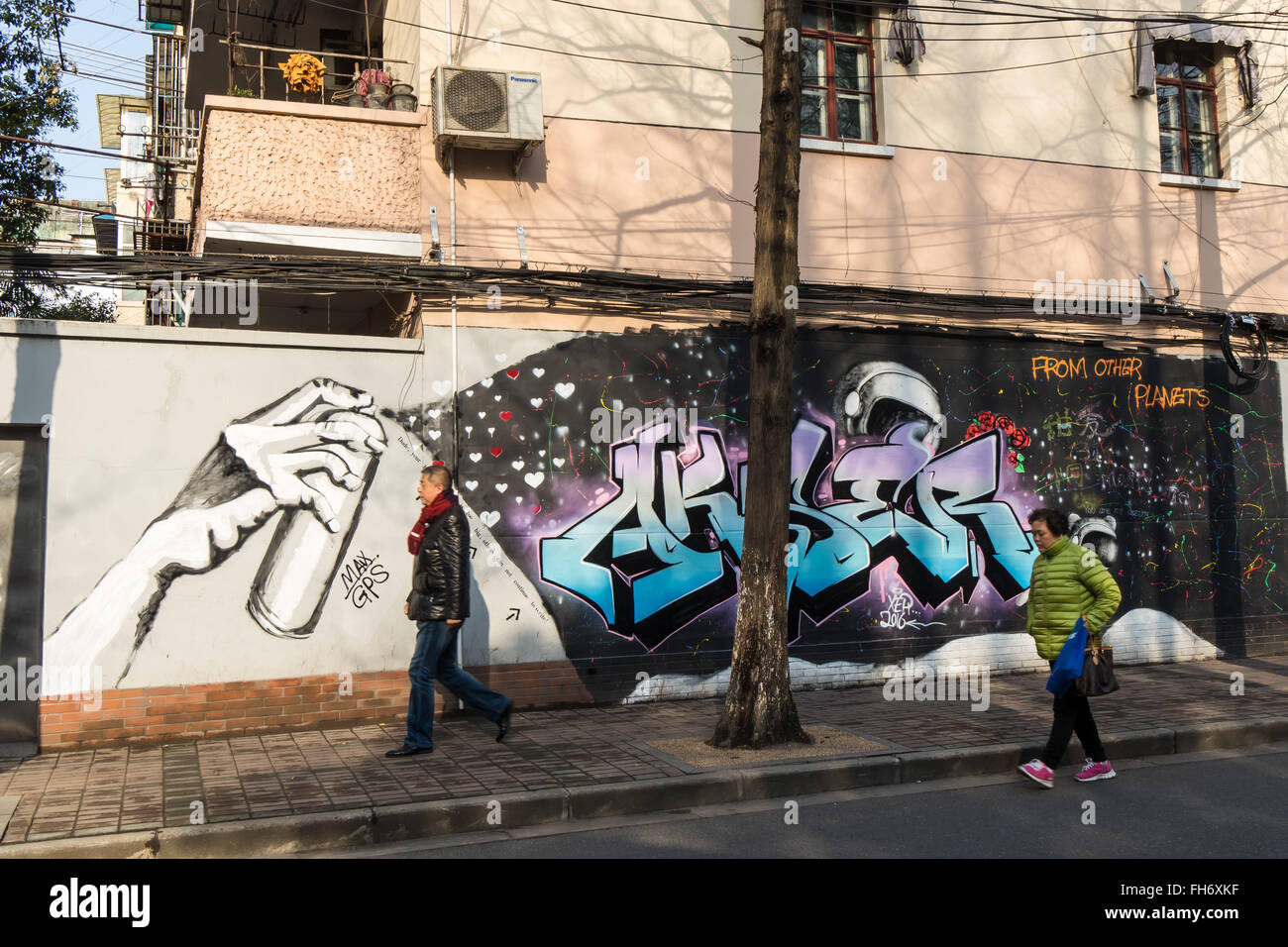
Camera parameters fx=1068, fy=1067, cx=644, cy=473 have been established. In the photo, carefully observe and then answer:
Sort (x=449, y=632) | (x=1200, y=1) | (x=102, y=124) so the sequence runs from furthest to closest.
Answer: (x=102, y=124)
(x=1200, y=1)
(x=449, y=632)

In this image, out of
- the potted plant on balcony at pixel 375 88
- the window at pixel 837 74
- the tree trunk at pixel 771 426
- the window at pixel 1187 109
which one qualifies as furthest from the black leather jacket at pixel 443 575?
the window at pixel 1187 109

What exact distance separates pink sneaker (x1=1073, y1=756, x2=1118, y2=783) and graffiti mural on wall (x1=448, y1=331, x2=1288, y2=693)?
296 centimetres

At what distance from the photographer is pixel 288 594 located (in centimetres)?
844

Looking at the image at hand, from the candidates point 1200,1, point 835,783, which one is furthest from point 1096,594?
point 1200,1

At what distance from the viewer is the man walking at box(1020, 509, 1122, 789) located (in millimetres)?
6844

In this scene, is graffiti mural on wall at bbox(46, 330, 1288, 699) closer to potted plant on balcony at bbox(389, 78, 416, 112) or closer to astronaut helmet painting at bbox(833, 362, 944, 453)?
astronaut helmet painting at bbox(833, 362, 944, 453)

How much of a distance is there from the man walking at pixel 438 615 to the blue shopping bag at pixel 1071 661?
12.2 feet

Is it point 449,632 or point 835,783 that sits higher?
point 449,632

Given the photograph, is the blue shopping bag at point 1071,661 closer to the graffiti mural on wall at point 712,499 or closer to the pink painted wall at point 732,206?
the graffiti mural on wall at point 712,499

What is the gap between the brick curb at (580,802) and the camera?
5629mm
